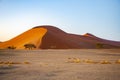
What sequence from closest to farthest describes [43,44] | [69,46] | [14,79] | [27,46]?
[14,79] < [27,46] < [43,44] < [69,46]

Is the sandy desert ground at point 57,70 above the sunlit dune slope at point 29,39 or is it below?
below

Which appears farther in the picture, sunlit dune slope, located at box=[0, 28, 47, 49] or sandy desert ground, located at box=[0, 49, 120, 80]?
sunlit dune slope, located at box=[0, 28, 47, 49]

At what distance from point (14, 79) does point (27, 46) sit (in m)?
57.9

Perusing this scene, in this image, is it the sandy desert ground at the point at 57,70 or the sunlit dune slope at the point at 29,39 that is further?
the sunlit dune slope at the point at 29,39

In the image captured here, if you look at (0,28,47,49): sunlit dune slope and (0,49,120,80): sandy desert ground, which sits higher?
(0,28,47,49): sunlit dune slope

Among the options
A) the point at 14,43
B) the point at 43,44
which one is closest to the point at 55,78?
the point at 43,44

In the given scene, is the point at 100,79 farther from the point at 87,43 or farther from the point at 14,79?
the point at 87,43

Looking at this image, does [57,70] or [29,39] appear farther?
[29,39]

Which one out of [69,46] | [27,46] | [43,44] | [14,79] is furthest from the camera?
[69,46]

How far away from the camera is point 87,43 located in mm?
96688

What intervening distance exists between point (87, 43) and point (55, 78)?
281 feet

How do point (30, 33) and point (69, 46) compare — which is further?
point (30, 33)

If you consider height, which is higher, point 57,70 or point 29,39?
point 29,39

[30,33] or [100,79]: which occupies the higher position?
[30,33]
